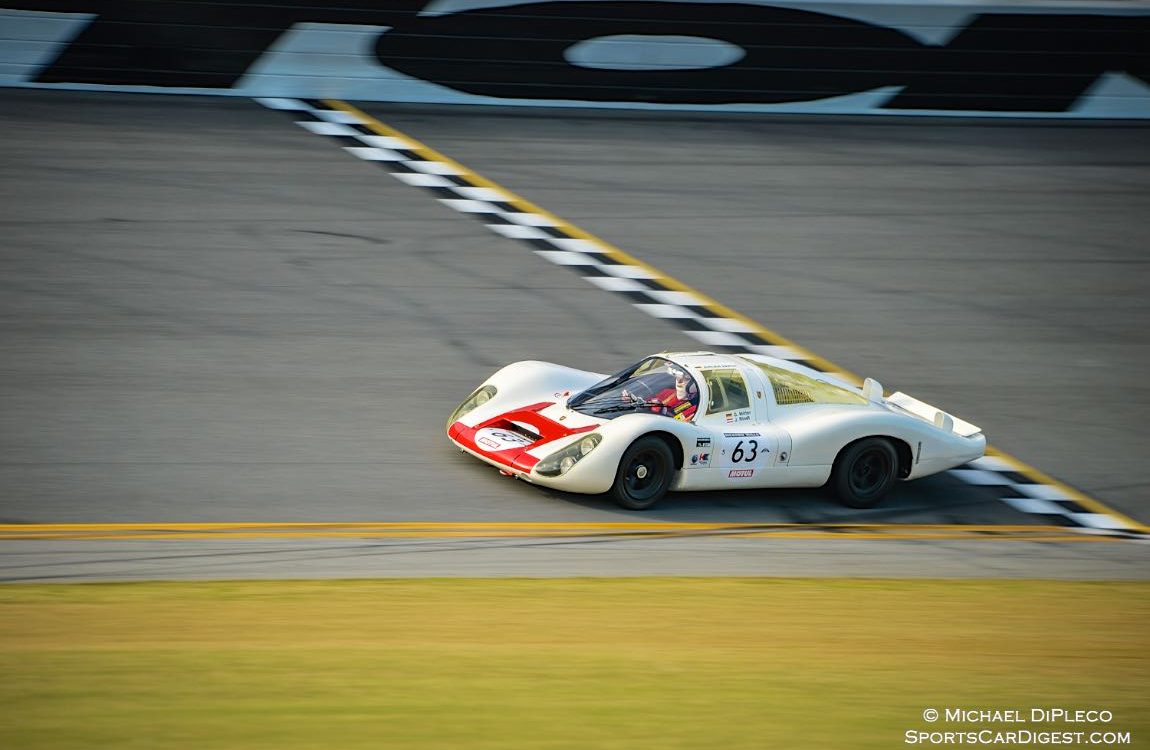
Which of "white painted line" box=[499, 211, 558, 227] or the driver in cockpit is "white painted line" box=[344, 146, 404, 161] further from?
the driver in cockpit

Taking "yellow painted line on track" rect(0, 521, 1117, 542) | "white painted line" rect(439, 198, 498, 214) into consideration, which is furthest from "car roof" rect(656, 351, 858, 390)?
"white painted line" rect(439, 198, 498, 214)

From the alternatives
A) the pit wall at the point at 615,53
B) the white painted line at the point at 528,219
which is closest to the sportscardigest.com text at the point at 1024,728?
the white painted line at the point at 528,219

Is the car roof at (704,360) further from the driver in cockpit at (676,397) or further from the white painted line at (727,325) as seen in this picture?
the white painted line at (727,325)

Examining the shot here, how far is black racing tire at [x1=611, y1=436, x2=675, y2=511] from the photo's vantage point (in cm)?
955

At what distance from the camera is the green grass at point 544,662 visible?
18.5ft

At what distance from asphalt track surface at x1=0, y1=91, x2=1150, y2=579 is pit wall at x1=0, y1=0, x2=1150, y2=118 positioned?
0.45 m

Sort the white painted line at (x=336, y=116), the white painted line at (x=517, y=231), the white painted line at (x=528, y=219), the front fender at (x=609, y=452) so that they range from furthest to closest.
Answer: the white painted line at (x=336, y=116) → the white painted line at (x=528, y=219) → the white painted line at (x=517, y=231) → the front fender at (x=609, y=452)

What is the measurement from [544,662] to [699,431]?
3.46 meters

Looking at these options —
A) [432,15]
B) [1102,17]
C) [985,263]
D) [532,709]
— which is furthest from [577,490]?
[1102,17]

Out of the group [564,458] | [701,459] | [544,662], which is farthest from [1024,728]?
[564,458]

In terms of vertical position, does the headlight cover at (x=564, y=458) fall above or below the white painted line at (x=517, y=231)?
below

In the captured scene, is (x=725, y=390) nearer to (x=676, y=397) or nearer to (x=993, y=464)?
(x=676, y=397)

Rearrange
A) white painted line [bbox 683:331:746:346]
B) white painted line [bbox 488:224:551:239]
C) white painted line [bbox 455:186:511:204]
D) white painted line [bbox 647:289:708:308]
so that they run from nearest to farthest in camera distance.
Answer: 1. white painted line [bbox 683:331:746:346]
2. white painted line [bbox 647:289:708:308]
3. white painted line [bbox 488:224:551:239]
4. white painted line [bbox 455:186:511:204]

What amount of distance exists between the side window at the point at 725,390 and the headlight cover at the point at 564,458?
3.31 ft
